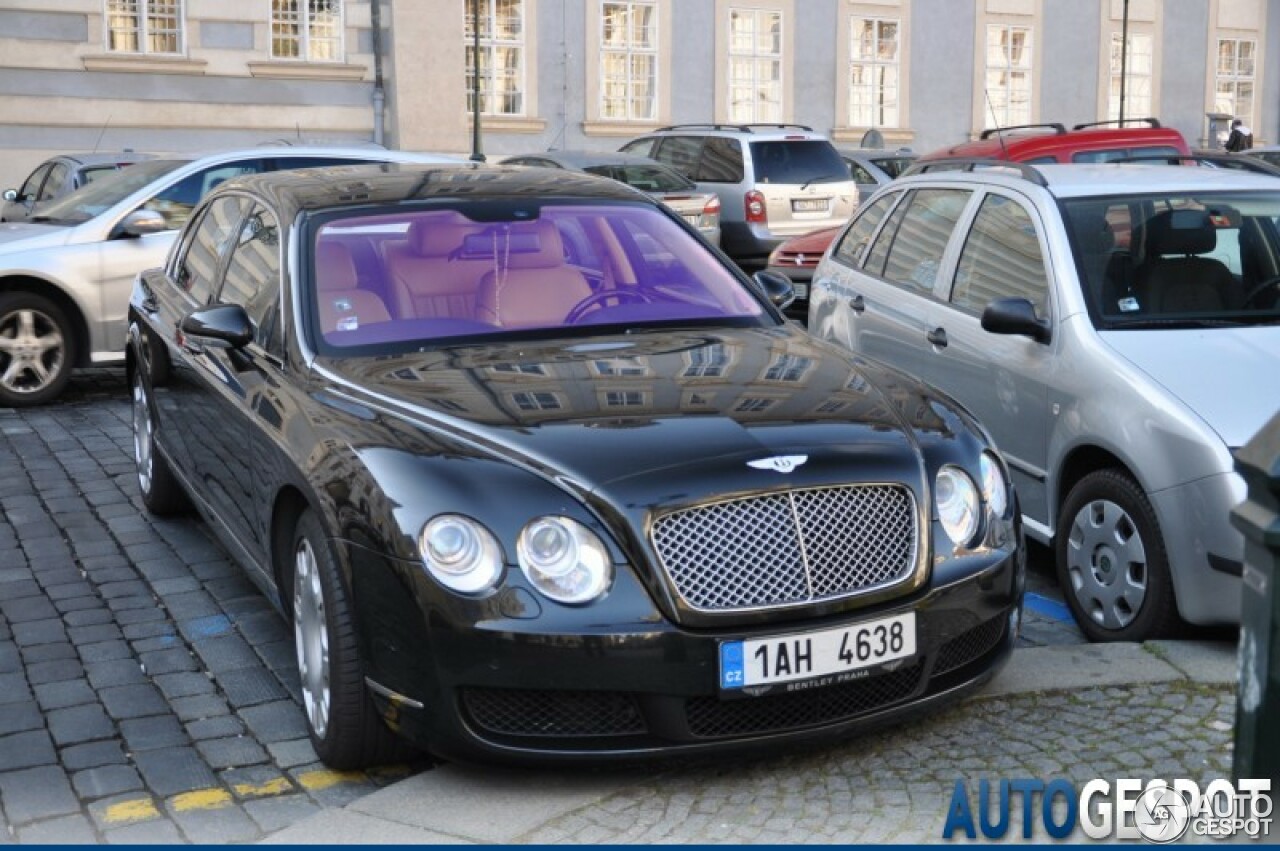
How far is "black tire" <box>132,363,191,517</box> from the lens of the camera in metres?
7.54

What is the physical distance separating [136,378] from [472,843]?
454 cm

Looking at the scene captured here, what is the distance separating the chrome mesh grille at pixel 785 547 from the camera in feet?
14.0

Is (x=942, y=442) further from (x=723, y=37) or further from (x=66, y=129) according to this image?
(x=723, y=37)

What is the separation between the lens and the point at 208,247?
695cm

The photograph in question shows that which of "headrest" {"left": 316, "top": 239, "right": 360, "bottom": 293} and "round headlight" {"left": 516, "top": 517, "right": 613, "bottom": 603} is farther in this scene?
"headrest" {"left": 316, "top": 239, "right": 360, "bottom": 293}

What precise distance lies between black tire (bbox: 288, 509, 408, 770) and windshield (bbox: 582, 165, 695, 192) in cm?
1416

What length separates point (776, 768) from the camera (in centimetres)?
455

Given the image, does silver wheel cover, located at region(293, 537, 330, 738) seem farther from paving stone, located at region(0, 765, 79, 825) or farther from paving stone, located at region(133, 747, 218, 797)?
paving stone, located at region(0, 765, 79, 825)

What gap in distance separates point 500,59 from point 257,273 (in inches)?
883

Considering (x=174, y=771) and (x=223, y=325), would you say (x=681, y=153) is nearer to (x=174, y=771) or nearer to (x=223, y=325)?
(x=223, y=325)

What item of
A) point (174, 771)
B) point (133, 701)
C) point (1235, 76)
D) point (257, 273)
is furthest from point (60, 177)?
point (1235, 76)

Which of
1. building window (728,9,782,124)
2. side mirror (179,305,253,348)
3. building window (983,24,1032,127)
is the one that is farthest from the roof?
building window (983,24,1032,127)

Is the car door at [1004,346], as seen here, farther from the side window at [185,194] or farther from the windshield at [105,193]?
the windshield at [105,193]

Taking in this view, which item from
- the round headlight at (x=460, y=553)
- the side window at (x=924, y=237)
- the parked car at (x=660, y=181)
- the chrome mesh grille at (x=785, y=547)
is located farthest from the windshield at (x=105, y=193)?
the chrome mesh grille at (x=785, y=547)
